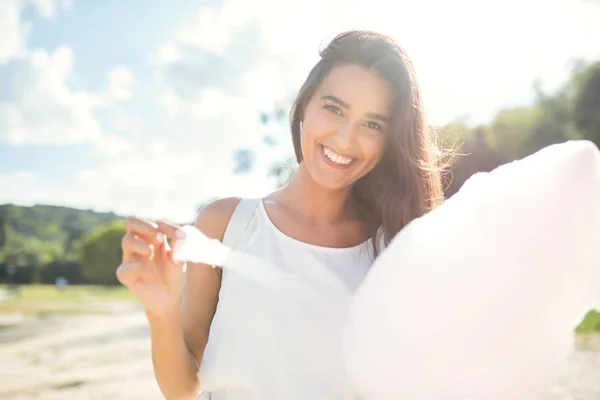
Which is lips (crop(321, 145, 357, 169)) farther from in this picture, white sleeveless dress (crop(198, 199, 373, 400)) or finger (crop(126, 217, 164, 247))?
finger (crop(126, 217, 164, 247))

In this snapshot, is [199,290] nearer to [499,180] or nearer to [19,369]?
[499,180]

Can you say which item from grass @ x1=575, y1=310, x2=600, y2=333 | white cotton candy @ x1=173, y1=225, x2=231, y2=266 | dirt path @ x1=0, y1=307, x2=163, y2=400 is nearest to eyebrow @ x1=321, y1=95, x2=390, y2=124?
white cotton candy @ x1=173, y1=225, x2=231, y2=266

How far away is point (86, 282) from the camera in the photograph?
166 ft

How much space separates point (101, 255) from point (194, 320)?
5411 centimetres

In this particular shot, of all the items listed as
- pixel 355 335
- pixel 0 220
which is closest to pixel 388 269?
pixel 355 335

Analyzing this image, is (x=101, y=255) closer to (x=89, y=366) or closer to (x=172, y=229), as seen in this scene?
(x=89, y=366)

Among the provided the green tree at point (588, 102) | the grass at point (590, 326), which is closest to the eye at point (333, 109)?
the grass at point (590, 326)

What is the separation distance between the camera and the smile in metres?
2.11

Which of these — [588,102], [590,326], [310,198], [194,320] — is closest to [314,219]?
[310,198]

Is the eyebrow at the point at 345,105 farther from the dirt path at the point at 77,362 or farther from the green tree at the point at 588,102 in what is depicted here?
the green tree at the point at 588,102

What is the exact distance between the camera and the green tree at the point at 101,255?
168ft

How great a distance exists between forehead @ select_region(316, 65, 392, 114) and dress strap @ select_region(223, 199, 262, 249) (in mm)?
425

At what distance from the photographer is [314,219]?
234cm

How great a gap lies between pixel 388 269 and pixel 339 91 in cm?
62
